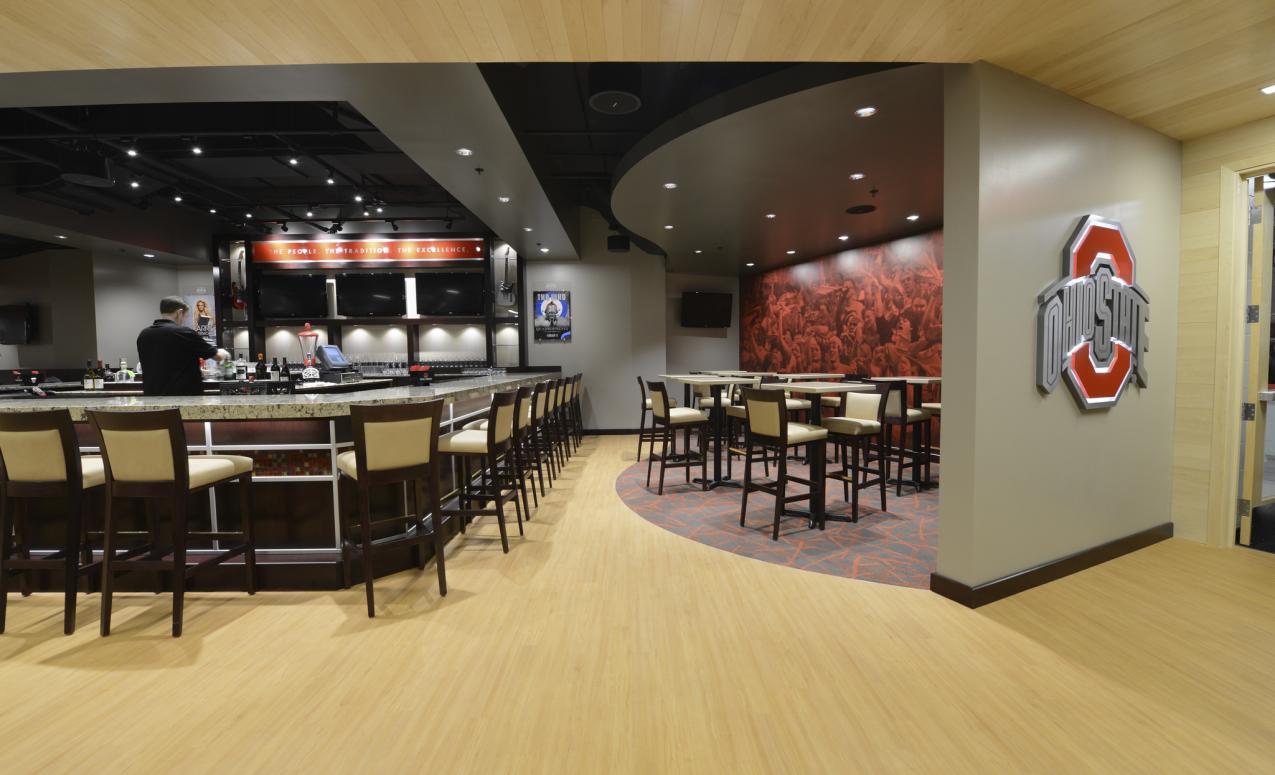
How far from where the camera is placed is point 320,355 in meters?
5.85

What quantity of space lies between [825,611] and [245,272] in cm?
1022

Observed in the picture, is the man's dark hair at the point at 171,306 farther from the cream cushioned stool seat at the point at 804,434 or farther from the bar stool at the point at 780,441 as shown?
the cream cushioned stool seat at the point at 804,434

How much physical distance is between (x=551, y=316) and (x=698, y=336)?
3.38 metres

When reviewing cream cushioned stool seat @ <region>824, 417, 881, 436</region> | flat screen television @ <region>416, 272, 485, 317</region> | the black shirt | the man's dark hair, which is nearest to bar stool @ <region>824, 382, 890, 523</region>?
cream cushioned stool seat @ <region>824, 417, 881, 436</region>

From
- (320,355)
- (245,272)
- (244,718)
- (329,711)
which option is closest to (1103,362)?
(329,711)

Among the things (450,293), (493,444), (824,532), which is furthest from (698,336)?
(493,444)

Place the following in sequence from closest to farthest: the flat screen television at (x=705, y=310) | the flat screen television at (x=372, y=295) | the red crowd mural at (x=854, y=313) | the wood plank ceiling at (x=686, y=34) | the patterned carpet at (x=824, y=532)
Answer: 1. the wood plank ceiling at (x=686, y=34)
2. the patterned carpet at (x=824, y=532)
3. the red crowd mural at (x=854, y=313)
4. the flat screen television at (x=372, y=295)
5. the flat screen television at (x=705, y=310)

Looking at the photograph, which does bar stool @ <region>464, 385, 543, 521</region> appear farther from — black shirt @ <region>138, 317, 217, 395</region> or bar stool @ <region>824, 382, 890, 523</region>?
bar stool @ <region>824, 382, 890, 523</region>

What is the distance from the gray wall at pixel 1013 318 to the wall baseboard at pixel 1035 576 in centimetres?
5

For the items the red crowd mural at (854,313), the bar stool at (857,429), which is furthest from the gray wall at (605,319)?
the bar stool at (857,429)

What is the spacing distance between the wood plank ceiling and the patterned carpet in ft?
9.35

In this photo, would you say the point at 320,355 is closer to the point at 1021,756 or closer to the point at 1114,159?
the point at 1021,756

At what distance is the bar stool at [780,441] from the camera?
3621 millimetres

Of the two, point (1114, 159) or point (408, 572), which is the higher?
point (1114, 159)
